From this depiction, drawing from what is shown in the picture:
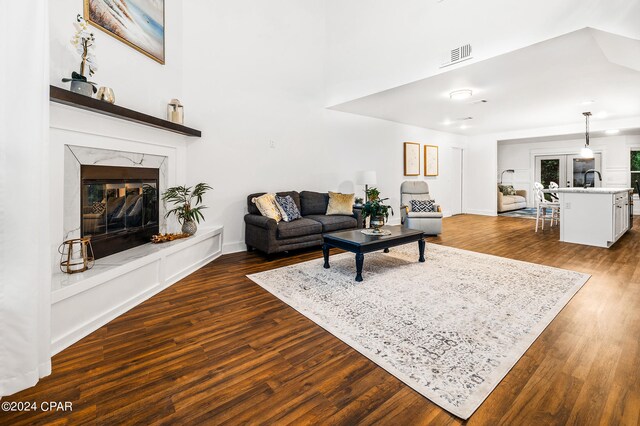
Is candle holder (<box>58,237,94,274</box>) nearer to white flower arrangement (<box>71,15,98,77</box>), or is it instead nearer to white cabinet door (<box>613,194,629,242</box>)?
white flower arrangement (<box>71,15,98,77</box>)

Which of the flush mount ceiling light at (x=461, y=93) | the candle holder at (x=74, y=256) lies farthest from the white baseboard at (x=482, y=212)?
the candle holder at (x=74, y=256)

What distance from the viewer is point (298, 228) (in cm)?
434

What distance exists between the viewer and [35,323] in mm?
1468

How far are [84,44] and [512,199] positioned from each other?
10.9 metres

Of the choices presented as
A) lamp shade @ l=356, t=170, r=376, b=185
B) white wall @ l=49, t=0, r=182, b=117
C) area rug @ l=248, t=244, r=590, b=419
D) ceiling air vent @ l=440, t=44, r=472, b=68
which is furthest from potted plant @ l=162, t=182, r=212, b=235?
A: ceiling air vent @ l=440, t=44, r=472, b=68

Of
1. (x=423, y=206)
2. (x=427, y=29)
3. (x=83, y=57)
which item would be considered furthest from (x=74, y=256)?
(x=423, y=206)

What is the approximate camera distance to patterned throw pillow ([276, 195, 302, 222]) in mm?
4547

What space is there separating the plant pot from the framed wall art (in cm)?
636

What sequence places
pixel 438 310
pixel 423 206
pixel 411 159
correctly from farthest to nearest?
pixel 411 159 < pixel 423 206 < pixel 438 310

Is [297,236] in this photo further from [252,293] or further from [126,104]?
[126,104]

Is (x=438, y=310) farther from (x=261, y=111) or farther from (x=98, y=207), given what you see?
(x=261, y=111)

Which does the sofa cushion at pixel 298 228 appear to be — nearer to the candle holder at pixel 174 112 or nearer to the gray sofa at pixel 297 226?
the gray sofa at pixel 297 226

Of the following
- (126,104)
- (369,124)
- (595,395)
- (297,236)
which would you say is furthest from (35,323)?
(369,124)

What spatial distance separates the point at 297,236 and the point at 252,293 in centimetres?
151
